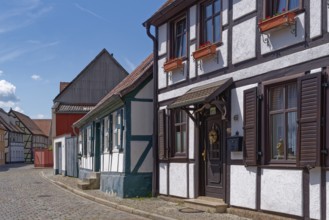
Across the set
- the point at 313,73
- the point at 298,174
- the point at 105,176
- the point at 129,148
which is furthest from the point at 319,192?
the point at 105,176

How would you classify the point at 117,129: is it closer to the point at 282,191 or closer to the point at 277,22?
the point at 282,191

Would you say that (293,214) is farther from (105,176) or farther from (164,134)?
(105,176)

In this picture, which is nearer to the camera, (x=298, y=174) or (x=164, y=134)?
(x=298, y=174)

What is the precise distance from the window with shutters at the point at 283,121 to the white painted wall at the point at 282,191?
12.1 inches

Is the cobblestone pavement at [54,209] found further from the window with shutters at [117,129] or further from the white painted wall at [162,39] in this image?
the white painted wall at [162,39]

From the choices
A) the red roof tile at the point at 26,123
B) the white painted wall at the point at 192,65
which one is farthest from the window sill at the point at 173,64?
the red roof tile at the point at 26,123

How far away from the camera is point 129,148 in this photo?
16203mm

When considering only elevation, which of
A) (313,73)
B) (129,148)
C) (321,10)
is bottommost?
(129,148)

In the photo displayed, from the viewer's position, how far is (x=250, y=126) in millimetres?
10531

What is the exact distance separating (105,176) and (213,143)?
292 inches

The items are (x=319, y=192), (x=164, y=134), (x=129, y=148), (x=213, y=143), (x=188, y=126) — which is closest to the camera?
(x=319, y=192)

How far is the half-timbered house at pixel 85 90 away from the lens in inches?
1670

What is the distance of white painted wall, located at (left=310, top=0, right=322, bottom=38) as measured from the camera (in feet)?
28.9

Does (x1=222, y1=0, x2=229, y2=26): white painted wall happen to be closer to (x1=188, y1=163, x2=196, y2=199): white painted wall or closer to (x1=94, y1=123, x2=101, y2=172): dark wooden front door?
(x1=188, y1=163, x2=196, y2=199): white painted wall
